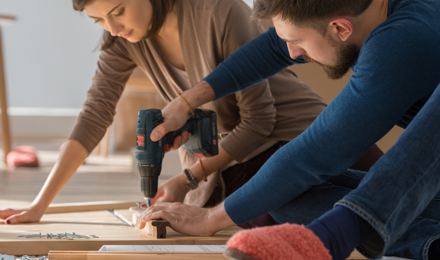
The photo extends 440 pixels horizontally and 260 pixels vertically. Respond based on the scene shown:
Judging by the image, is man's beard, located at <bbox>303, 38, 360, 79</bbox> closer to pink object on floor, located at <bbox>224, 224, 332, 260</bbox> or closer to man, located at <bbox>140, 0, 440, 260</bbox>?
man, located at <bbox>140, 0, 440, 260</bbox>

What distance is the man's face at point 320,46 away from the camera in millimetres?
964

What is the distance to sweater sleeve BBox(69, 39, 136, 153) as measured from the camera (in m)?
1.58

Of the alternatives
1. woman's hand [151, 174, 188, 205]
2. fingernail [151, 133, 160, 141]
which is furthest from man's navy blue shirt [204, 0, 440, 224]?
woman's hand [151, 174, 188, 205]

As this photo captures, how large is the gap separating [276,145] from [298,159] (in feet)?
2.23

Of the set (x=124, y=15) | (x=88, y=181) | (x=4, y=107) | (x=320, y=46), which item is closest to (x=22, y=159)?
(x=4, y=107)

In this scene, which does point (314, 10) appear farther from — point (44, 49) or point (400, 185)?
point (44, 49)

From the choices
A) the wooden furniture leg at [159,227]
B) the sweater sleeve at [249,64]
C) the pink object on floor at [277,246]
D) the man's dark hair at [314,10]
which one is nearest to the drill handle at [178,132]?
the sweater sleeve at [249,64]

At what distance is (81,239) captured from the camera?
1154 mm

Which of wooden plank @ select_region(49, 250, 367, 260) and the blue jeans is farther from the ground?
the blue jeans

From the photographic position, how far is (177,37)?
1.62 meters

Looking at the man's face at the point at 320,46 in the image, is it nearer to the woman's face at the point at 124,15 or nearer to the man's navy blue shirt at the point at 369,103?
the man's navy blue shirt at the point at 369,103

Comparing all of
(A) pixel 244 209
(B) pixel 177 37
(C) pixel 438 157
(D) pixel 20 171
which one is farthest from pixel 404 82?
(D) pixel 20 171

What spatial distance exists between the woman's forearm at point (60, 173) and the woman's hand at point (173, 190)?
32cm

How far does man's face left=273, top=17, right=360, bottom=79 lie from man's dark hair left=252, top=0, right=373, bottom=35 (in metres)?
0.02
